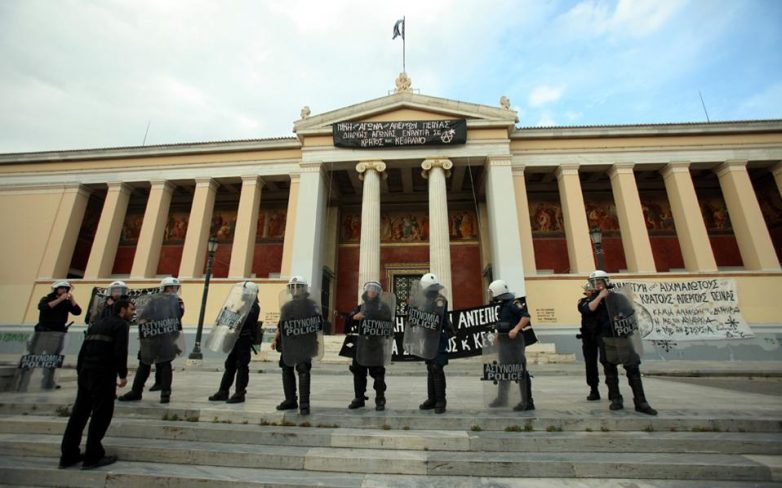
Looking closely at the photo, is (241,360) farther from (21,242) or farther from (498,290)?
(21,242)

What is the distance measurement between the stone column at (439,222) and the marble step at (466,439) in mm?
10040

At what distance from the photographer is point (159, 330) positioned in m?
5.06

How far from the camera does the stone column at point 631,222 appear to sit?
47.4 ft

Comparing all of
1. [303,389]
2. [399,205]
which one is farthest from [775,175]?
[303,389]

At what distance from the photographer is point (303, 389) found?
4.15m

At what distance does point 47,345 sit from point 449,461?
686 centimetres

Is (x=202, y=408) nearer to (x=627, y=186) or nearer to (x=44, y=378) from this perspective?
(x=44, y=378)

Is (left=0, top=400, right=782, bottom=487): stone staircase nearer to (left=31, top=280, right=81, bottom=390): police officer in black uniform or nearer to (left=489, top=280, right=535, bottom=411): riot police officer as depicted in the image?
(left=489, top=280, right=535, bottom=411): riot police officer

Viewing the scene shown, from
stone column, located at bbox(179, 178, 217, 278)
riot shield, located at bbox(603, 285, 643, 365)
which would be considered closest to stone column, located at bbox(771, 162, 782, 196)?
riot shield, located at bbox(603, 285, 643, 365)

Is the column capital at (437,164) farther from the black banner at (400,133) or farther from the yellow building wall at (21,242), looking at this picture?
the yellow building wall at (21,242)

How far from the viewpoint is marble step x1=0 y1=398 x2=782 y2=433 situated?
3713 mm

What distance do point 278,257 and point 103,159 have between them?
396 inches

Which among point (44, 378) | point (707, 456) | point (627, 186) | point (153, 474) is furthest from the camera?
point (627, 186)

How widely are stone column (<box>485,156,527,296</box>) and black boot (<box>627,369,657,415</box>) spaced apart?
9359mm
